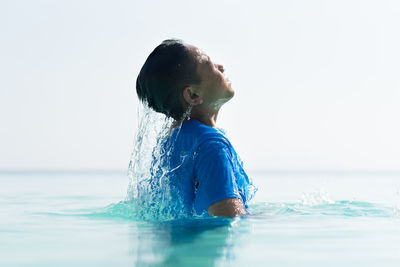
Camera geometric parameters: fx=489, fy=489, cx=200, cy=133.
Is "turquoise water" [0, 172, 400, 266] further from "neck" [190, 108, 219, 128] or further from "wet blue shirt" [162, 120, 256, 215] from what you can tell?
"neck" [190, 108, 219, 128]

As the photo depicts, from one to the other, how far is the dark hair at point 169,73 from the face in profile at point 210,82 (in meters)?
0.04

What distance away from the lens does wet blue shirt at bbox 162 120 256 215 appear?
3.04 m

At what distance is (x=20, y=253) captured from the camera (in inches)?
107

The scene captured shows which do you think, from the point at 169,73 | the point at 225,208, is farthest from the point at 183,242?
the point at 169,73

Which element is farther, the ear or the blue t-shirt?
the ear

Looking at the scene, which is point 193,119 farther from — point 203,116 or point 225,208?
point 225,208

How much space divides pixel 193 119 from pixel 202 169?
541 millimetres

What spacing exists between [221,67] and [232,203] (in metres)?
1.13

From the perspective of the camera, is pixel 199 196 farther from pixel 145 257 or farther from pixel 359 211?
pixel 359 211

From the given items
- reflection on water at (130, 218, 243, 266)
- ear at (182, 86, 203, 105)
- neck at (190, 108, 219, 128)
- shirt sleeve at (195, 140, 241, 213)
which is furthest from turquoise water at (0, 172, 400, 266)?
ear at (182, 86, 203, 105)

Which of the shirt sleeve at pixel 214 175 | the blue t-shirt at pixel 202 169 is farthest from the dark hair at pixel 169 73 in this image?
the shirt sleeve at pixel 214 175

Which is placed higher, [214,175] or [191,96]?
[191,96]

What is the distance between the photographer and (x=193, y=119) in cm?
354

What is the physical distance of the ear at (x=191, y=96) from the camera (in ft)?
11.4
